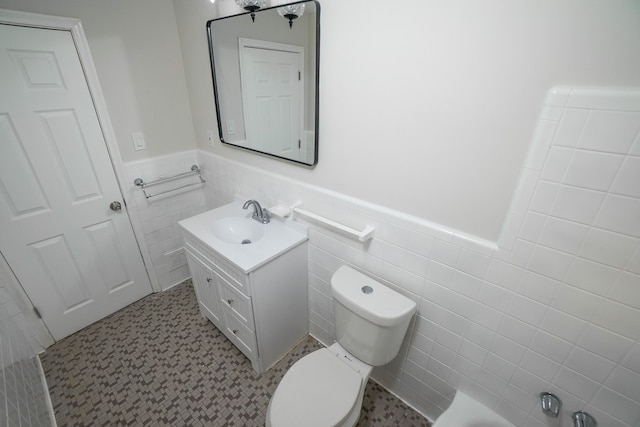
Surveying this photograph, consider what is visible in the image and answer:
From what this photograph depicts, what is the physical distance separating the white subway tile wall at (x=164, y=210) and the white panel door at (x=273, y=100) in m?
0.75

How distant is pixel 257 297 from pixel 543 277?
1194mm

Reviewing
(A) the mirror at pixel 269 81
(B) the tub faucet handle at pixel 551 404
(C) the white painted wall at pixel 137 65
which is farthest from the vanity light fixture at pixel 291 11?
(B) the tub faucet handle at pixel 551 404

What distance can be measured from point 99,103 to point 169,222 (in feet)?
2.99

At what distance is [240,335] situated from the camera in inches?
64.4

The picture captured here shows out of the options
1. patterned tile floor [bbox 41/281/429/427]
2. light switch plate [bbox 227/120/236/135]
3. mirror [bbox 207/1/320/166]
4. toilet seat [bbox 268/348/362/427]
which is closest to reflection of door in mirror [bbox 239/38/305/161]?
mirror [bbox 207/1/320/166]

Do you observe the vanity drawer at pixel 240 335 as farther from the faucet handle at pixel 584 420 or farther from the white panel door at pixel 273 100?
the faucet handle at pixel 584 420

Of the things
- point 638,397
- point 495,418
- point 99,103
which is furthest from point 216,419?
point 99,103

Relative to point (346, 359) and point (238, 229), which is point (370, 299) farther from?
point (238, 229)

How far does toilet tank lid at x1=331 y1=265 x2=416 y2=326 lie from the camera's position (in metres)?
1.14

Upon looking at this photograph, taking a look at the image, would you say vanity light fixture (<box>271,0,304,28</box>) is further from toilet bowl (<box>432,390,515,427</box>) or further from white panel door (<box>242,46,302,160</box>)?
toilet bowl (<box>432,390,515,427</box>)

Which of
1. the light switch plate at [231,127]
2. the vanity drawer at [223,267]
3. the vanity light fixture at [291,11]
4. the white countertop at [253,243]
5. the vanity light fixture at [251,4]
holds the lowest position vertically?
the vanity drawer at [223,267]

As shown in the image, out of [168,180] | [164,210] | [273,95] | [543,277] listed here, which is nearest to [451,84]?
[543,277]

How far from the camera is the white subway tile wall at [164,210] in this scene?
6.38ft

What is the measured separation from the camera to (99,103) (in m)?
1.62
